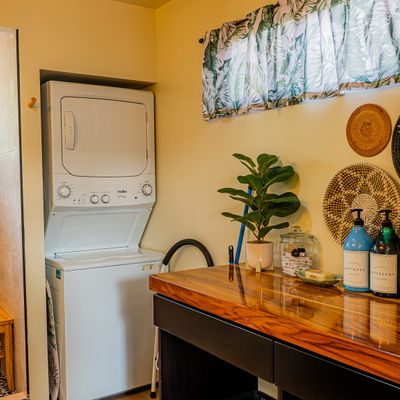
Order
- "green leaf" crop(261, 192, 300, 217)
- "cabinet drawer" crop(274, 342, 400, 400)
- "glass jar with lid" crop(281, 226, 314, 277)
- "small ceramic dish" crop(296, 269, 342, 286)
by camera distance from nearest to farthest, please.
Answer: "cabinet drawer" crop(274, 342, 400, 400) → "small ceramic dish" crop(296, 269, 342, 286) → "glass jar with lid" crop(281, 226, 314, 277) → "green leaf" crop(261, 192, 300, 217)

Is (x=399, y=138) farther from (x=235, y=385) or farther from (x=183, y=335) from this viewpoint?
(x=235, y=385)

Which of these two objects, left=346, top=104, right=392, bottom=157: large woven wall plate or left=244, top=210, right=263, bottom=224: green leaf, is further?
left=244, top=210, right=263, bottom=224: green leaf

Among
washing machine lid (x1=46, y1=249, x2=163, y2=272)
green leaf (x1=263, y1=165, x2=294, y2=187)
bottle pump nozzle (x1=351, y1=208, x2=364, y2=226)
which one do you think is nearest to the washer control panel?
washing machine lid (x1=46, y1=249, x2=163, y2=272)

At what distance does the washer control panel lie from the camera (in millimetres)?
3018

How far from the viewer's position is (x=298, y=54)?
2.21 metres

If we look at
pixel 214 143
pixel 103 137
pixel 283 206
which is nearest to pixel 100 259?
pixel 103 137

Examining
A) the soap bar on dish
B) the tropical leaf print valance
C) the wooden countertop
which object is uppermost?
the tropical leaf print valance

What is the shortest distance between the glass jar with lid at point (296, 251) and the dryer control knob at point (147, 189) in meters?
1.34

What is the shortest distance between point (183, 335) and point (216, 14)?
182cm

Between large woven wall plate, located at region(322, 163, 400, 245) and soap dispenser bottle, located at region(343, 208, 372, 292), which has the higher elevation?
large woven wall plate, located at region(322, 163, 400, 245)

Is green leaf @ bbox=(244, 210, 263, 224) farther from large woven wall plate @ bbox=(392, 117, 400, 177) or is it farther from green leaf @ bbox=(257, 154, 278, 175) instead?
large woven wall plate @ bbox=(392, 117, 400, 177)

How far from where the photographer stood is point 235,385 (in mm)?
2586

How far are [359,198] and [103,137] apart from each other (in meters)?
1.80

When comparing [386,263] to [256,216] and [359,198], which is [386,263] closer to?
[359,198]
